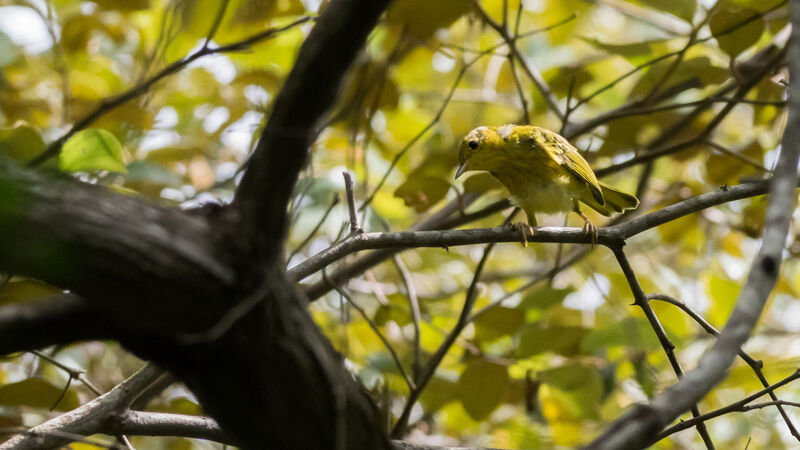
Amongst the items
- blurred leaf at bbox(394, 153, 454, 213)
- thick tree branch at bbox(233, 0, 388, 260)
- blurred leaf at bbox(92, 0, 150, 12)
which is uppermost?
blurred leaf at bbox(92, 0, 150, 12)

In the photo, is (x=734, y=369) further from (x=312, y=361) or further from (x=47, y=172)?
(x=47, y=172)

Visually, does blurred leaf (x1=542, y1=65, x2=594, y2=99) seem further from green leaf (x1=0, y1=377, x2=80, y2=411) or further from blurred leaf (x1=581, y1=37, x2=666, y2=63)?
green leaf (x1=0, y1=377, x2=80, y2=411)

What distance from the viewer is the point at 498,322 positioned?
2.58m

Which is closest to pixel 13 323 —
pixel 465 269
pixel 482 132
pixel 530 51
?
pixel 482 132

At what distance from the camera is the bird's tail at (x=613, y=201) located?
2938mm

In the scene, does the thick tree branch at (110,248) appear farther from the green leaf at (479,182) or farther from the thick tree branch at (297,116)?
the green leaf at (479,182)

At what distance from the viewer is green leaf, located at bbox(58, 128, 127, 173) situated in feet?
6.53

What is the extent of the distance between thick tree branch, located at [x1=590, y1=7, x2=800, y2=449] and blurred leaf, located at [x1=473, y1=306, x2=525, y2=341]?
148 cm

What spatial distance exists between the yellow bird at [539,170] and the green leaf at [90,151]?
147 cm

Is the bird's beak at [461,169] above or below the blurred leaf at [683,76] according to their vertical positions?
below

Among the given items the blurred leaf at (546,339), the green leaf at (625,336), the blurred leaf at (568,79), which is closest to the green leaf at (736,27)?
the blurred leaf at (568,79)

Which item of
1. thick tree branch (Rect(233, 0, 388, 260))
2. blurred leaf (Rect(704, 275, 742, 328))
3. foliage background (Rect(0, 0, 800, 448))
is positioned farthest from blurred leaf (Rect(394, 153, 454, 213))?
thick tree branch (Rect(233, 0, 388, 260))

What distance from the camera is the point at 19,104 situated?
3416 mm

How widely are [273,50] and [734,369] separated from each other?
89.2 inches
